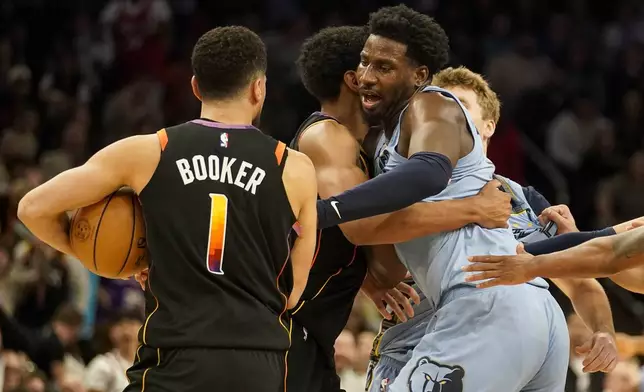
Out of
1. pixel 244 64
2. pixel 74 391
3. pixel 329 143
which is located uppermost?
pixel 244 64

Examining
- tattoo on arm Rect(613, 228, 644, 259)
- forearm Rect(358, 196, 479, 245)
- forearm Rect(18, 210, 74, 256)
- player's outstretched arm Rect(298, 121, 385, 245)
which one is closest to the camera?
forearm Rect(18, 210, 74, 256)

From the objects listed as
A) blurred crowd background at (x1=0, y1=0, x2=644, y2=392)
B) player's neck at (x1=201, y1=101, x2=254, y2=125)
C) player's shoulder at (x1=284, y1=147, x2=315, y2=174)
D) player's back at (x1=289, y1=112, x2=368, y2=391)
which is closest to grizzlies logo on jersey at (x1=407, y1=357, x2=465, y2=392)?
player's back at (x1=289, y1=112, x2=368, y2=391)

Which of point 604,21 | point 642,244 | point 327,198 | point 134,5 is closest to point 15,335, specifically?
point 134,5

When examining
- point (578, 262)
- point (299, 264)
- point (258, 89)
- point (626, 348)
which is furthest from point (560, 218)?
point (626, 348)

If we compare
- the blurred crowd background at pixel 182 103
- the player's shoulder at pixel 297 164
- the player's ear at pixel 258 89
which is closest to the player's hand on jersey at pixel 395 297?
the player's shoulder at pixel 297 164

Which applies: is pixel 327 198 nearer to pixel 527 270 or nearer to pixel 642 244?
pixel 527 270

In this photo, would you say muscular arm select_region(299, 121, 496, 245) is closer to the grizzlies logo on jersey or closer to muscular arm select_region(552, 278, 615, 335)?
the grizzlies logo on jersey

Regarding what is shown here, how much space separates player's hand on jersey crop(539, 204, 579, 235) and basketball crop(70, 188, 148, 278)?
6.60 feet

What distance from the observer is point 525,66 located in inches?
523

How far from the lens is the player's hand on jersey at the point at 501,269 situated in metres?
4.28

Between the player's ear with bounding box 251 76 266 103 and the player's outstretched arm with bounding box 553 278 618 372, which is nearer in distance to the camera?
the player's ear with bounding box 251 76 266 103

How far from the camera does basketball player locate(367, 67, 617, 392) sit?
4.82m

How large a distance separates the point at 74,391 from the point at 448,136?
6.09 meters

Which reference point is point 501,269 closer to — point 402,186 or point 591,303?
point 402,186
